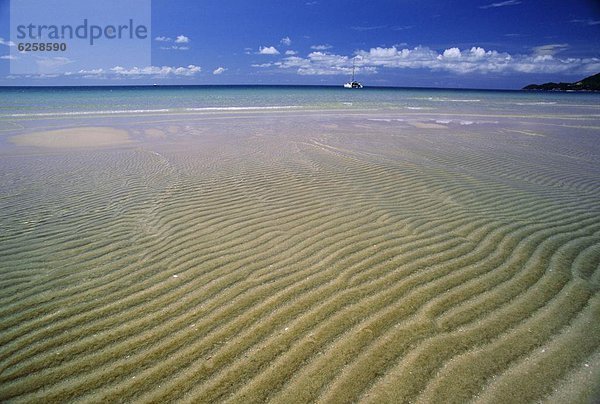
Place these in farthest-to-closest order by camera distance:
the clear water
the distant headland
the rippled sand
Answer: the distant headland, the clear water, the rippled sand

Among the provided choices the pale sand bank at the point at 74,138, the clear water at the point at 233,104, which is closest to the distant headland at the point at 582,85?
the clear water at the point at 233,104

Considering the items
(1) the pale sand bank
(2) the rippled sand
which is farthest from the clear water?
(2) the rippled sand

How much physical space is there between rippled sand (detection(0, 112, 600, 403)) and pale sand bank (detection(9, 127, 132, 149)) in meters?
4.84

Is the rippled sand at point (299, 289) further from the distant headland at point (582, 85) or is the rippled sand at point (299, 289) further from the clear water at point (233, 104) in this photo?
the distant headland at point (582, 85)

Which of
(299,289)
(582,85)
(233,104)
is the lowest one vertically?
(299,289)

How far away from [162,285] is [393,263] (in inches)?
99.9

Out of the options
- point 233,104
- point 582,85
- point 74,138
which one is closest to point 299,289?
point 74,138

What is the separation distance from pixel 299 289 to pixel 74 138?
13354 millimetres

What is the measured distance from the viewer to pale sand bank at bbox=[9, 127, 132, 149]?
11750mm

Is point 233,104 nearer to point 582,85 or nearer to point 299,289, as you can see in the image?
point 299,289

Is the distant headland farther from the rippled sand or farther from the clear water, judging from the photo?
the rippled sand

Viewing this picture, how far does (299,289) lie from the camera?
344cm

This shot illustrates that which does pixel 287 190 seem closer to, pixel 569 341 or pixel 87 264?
pixel 87 264

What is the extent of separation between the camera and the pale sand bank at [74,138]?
1175cm
